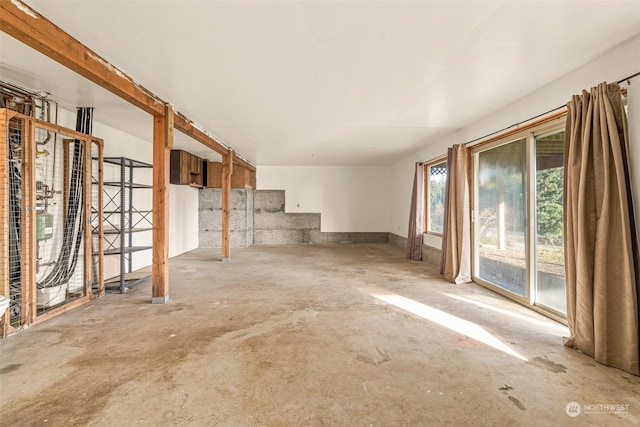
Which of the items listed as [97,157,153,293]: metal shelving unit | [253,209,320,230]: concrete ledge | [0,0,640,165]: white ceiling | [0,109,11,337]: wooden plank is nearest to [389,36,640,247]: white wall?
[0,0,640,165]: white ceiling

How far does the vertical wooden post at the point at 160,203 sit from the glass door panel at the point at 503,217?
4394 millimetres

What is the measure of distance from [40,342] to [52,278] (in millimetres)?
1091

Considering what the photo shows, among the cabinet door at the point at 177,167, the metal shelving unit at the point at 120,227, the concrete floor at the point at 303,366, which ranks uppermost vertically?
the cabinet door at the point at 177,167

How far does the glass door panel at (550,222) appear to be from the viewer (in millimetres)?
2932

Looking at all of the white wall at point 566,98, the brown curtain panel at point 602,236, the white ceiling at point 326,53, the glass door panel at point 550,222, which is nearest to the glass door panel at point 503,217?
the glass door panel at point 550,222

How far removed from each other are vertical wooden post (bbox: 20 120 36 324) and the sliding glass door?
5.32m

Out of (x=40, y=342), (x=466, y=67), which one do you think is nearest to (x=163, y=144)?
(x=40, y=342)

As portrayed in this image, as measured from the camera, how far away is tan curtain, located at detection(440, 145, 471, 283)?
429cm

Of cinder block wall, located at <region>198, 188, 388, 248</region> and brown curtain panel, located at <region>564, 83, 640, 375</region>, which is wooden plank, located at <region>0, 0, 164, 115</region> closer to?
brown curtain panel, located at <region>564, 83, 640, 375</region>

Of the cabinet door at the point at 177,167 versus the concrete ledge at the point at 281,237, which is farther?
the concrete ledge at the point at 281,237

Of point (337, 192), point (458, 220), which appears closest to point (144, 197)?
point (337, 192)

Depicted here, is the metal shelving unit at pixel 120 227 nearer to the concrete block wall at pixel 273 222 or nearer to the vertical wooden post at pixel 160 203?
the vertical wooden post at pixel 160 203

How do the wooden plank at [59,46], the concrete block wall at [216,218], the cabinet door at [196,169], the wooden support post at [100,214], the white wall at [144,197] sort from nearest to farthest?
the wooden plank at [59,46]
the wooden support post at [100,214]
the white wall at [144,197]
the cabinet door at [196,169]
the concrete block wall at [216,218]

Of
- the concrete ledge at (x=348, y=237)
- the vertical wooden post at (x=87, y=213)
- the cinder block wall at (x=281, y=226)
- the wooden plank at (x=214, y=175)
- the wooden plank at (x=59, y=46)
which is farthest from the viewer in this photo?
the concrete ledge at (x=348, y=237)
